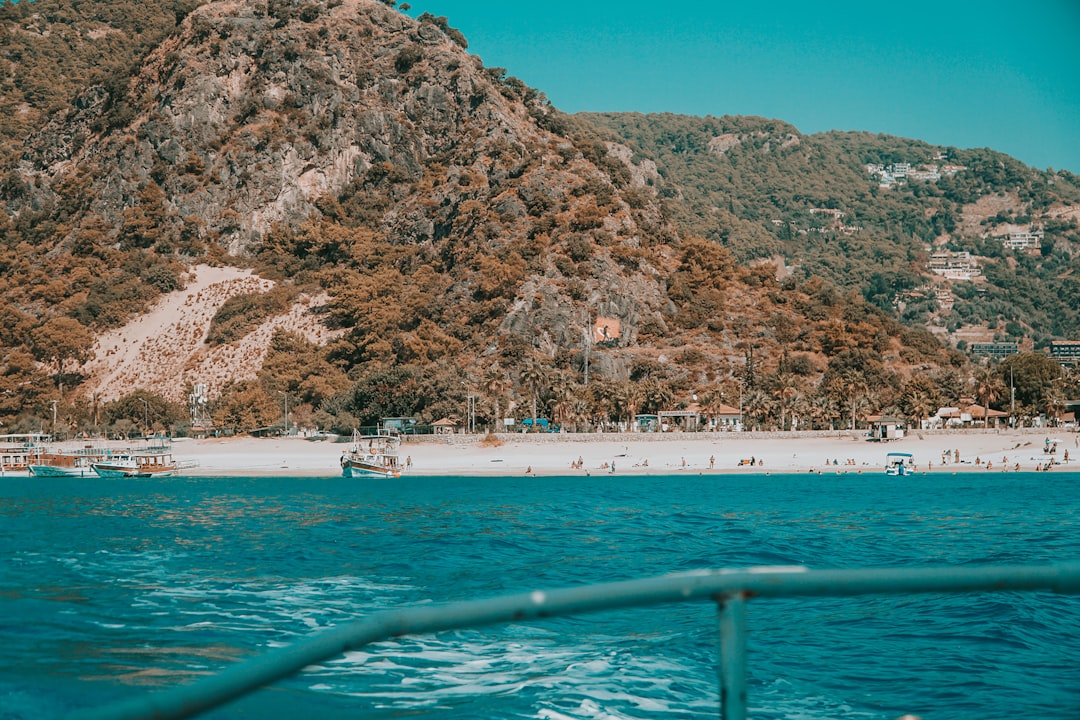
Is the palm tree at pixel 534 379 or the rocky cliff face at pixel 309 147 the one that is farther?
the rocky cliff face at pixel 309 147

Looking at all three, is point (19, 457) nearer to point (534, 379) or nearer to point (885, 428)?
point (534, 379)

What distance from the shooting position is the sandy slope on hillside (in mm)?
113625

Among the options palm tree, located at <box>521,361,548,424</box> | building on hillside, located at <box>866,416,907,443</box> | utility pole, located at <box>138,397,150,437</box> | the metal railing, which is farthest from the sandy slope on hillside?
the metal railing

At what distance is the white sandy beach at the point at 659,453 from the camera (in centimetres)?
7181

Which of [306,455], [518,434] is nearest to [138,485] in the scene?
[306,455]

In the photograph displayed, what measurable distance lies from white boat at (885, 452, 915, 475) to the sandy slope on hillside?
225 ft

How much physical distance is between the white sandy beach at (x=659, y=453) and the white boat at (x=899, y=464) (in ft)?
4.11

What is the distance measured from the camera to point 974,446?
78.8 metres

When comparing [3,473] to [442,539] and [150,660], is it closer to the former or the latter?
[442,539]

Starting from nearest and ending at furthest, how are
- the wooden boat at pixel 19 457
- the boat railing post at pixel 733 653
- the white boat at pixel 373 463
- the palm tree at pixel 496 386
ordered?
1. the boat railing post at pixel 733 653
2. the white boat at pixel 373 463
3. the wooden boat at pixel 19 457
4. the palm tree at pixel 496 386

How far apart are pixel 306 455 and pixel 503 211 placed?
50.2 meters

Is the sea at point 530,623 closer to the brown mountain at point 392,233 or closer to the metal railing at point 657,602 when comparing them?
the metal railing at point 657,602

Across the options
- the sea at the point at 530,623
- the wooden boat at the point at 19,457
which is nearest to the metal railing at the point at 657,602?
the sea at the point at 530,623

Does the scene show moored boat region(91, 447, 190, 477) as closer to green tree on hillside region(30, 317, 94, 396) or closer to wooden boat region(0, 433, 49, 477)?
wooden boat region(0, 433, 49, 477)
